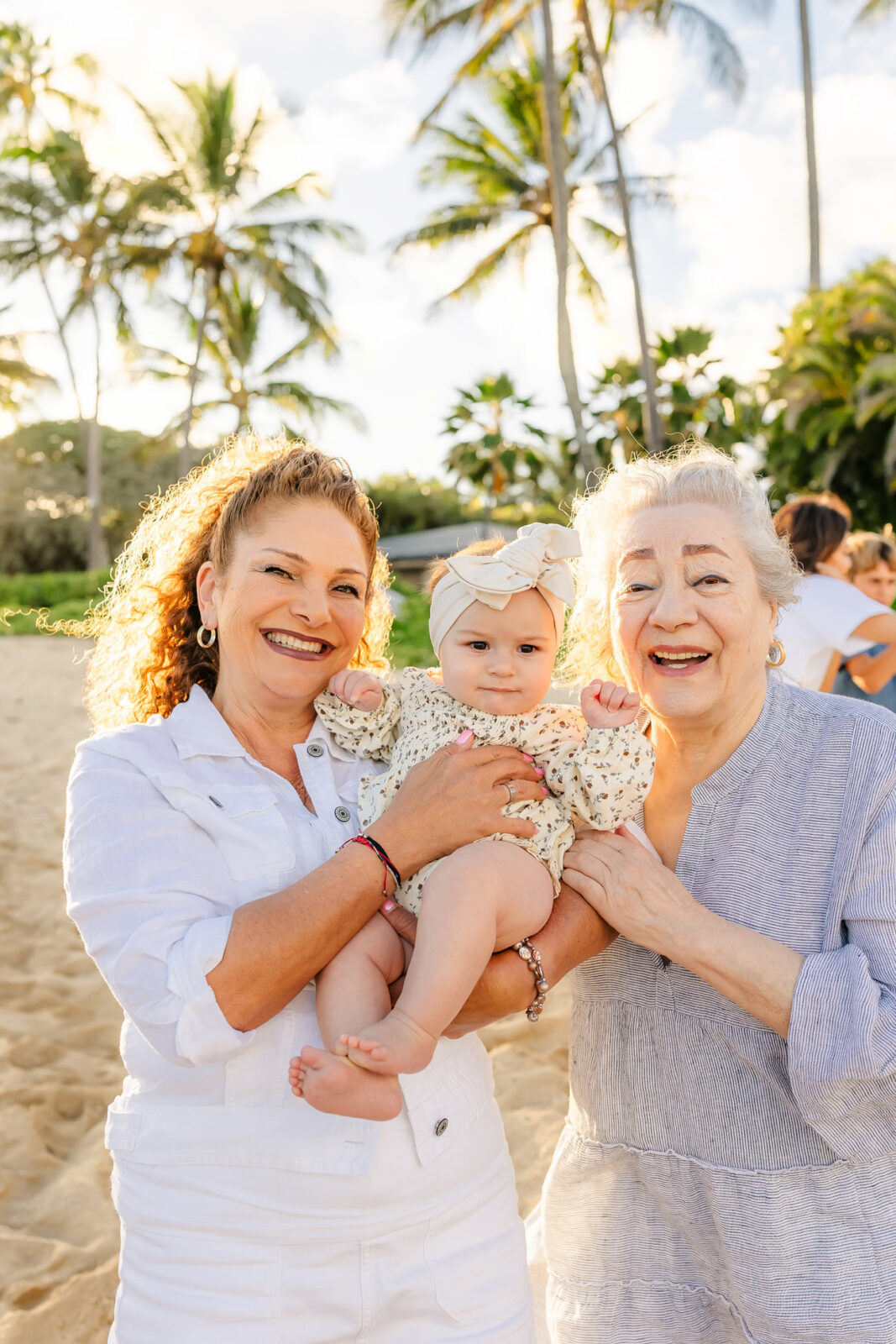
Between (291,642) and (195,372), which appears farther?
(195,372)

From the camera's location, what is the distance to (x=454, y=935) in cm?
187

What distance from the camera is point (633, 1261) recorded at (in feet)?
7.20

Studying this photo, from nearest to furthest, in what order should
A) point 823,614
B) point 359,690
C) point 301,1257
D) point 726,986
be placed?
point 301,1257 → point 726,986 → point 359,690 → point 823,614

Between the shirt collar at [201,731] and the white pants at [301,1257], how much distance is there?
801mm

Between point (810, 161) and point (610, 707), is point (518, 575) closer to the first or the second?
point (610, 707)

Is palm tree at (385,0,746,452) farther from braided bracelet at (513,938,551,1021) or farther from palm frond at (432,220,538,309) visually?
braided bracelet at (513,938,551,1021)

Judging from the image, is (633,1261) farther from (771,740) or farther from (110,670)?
(110,670)

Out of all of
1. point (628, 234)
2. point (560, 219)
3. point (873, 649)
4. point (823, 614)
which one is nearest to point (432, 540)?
point (628, 234)

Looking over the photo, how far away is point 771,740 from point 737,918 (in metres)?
0.43

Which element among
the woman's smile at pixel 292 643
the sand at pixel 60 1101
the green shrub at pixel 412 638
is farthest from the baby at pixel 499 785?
the green shrub at pixel 412 638

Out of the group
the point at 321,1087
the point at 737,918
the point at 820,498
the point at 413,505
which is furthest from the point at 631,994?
the point at 413,505

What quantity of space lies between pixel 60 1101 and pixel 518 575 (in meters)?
3.22

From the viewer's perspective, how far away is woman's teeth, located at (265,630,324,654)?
84.9 inches

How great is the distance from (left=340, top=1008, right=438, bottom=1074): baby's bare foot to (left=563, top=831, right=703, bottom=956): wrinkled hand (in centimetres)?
52
